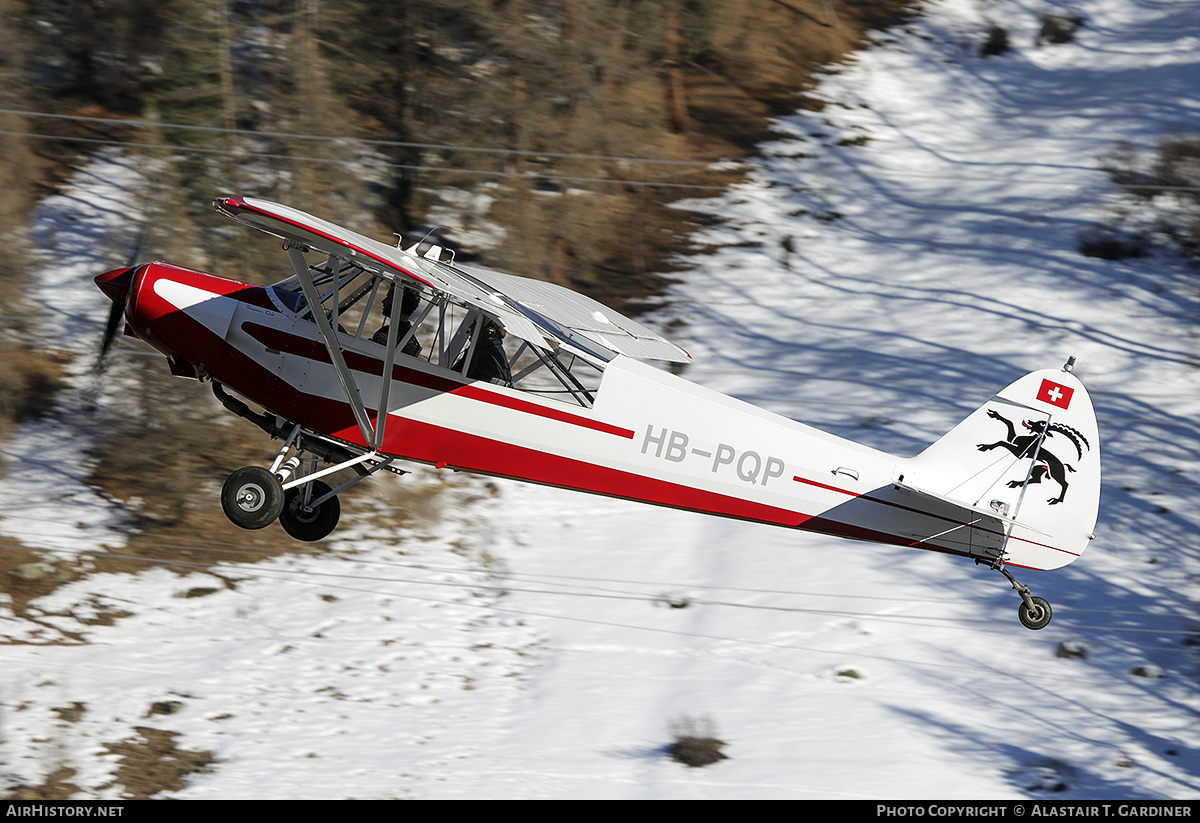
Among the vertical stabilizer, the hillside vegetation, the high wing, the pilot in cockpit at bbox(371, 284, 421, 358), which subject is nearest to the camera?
the high wing

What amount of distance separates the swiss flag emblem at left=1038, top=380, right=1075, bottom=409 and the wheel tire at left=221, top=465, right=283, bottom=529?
6131 millimetres

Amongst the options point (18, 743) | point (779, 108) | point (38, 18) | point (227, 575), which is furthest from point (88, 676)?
point (779, 108)

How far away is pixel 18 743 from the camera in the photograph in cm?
1558

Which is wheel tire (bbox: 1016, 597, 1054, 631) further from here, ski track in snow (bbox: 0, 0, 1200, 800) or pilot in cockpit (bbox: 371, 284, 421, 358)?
ski track in snow (bbox: 0, 0, 1200, 800)

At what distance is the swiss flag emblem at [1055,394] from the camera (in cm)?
966

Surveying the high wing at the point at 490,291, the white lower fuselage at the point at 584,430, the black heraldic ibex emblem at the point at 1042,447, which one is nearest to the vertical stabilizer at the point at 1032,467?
the black heraldic ibex emblem at the point at 1042,447

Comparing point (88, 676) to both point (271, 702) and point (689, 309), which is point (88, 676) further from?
point (689, 309)

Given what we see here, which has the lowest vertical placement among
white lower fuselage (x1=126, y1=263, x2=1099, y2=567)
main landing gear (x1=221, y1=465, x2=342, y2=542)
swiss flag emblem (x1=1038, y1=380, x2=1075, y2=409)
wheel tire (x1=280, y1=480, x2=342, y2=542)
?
wheel tire (x1=280, y1=480, x2=342, y2=542)

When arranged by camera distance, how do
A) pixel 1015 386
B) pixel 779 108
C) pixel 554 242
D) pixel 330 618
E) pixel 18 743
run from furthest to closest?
pixel 779 108, pixel 554 242, pixel 330 618, pixel 18 743, pixel 1015 386

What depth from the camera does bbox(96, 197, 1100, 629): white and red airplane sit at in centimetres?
931

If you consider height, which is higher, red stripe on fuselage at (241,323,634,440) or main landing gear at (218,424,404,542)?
red stripe on fuselage at (241,323,634,440)

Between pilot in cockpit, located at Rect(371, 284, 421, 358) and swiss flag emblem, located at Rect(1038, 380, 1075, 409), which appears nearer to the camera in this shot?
pilot in cockpit, located at Rect(371, 284, 421, 358)

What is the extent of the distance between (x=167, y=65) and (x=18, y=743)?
11.4 meters

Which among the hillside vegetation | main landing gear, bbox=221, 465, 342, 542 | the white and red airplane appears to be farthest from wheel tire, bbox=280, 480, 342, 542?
the hillside vegetation
